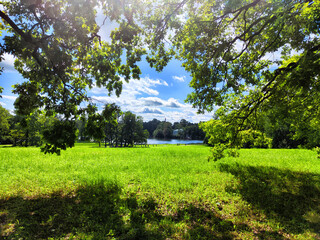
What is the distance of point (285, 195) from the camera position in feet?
21.4

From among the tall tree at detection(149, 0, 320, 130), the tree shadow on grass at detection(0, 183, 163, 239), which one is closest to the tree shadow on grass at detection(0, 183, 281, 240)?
the tree shadow on grass at detection(0, 183, 163, 239)

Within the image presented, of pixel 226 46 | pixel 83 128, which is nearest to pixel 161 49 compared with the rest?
pixel 226 46

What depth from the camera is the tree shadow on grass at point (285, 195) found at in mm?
4751

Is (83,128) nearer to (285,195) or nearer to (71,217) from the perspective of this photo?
(71,217)

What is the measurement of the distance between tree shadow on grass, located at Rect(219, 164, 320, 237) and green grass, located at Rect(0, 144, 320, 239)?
0.03 m

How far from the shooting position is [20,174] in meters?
8.27

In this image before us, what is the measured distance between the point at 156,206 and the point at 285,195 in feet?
19.9

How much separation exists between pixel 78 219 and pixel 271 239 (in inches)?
225

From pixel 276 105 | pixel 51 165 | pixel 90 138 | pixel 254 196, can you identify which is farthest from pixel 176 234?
pixel 51 165

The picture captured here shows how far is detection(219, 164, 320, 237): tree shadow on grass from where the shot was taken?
4.75 metres

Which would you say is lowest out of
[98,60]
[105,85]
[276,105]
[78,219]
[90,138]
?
[78,219]

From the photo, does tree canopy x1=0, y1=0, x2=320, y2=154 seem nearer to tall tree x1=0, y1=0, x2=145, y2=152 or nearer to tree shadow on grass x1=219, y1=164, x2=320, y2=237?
tall tree x1=0, y1=0, x2=145, y2=152

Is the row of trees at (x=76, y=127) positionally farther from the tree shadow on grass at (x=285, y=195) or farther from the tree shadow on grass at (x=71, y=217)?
the tree shadow on grass at (x=285, y=195)

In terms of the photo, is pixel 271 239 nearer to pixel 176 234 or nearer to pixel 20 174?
pixel 176 234
